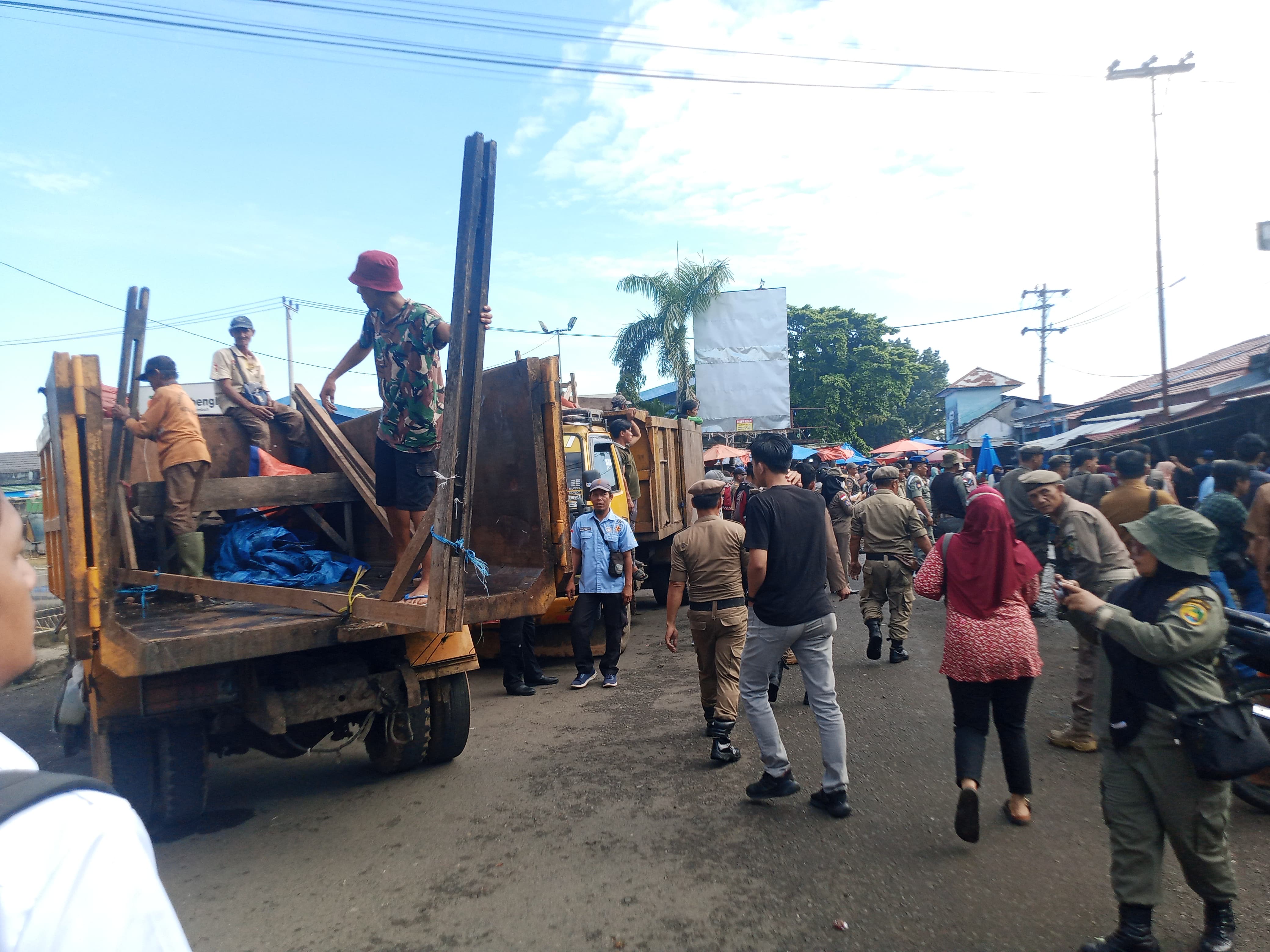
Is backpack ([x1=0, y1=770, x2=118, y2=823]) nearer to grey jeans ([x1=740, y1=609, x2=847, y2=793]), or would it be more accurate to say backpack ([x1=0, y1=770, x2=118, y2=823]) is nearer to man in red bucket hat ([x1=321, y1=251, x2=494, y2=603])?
man in red bucket hat ([x1=321, y1=251, x2=494, y2=603])

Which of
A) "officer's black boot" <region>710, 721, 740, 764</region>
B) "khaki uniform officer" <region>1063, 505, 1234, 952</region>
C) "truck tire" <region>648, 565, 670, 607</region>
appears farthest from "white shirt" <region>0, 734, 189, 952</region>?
"truck tire" <region>648, 565, 670, 607</region>

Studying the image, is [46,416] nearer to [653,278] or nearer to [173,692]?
[173,692]

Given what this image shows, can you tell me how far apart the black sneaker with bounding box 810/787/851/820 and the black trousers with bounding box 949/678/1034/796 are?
0.62m

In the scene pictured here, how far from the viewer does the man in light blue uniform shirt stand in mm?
7070

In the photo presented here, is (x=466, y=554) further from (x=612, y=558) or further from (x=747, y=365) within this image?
(x=747, y=365)

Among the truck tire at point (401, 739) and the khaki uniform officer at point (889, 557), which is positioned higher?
the khaki uniform officer at point (889, 557)

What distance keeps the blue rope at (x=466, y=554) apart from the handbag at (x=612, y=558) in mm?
3083

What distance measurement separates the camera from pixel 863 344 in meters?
43.4

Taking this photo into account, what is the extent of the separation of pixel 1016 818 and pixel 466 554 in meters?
2.90

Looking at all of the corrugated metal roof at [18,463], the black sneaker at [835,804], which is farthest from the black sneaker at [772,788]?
the corrugated metal roof at [18,463]

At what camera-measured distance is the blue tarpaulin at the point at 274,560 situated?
4961 millimetres

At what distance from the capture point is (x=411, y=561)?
3.44 m

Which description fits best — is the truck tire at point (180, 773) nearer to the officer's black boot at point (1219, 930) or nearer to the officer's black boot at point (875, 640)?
the officer's black boot at point (1219, 930)

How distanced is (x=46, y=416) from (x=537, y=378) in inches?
107
